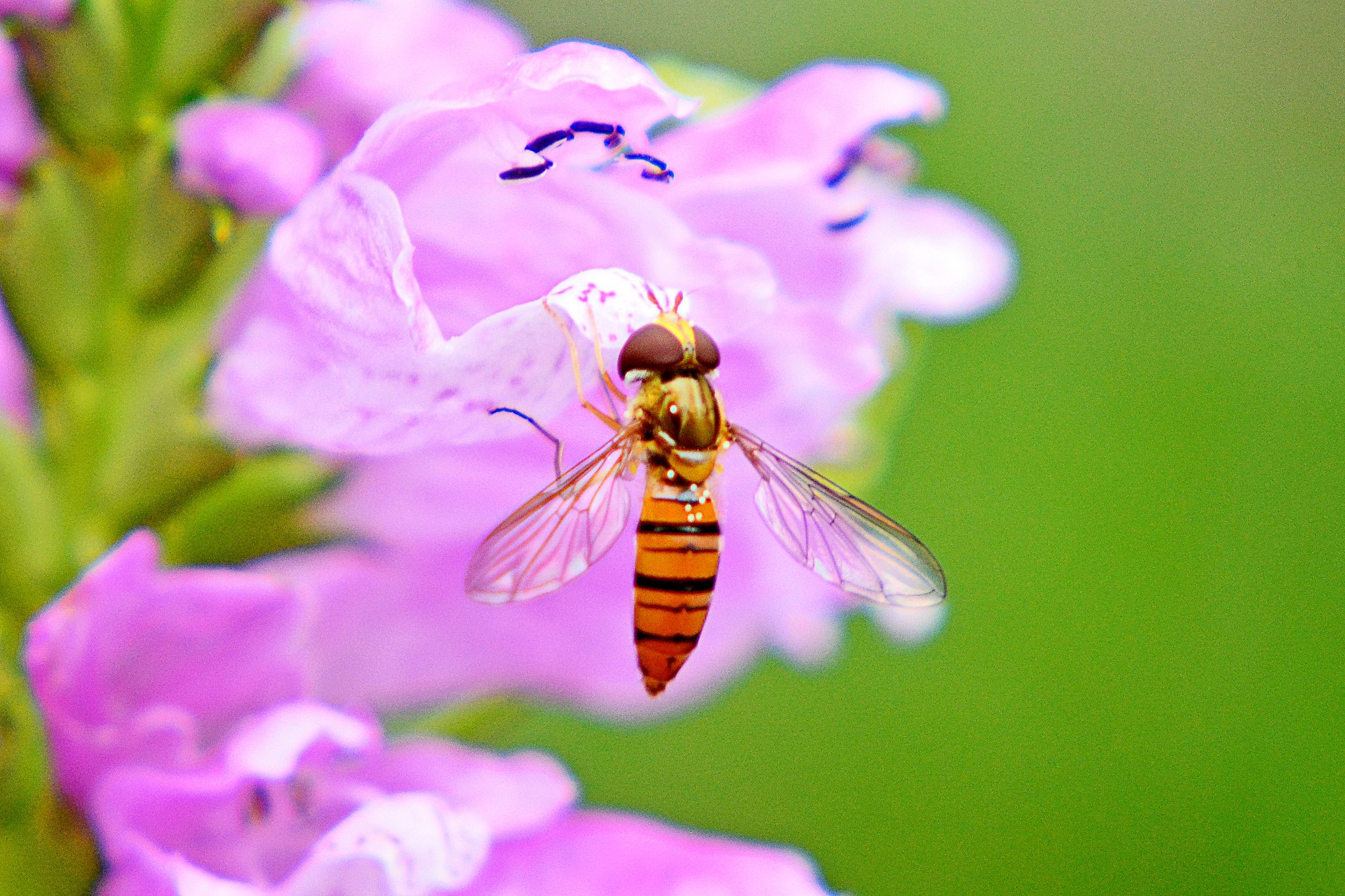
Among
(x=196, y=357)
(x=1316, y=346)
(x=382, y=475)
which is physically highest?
(x=196, y=357)

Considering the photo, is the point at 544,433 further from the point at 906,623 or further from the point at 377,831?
the point at 906,623

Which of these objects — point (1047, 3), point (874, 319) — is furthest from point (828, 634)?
→ point (1047, 3)

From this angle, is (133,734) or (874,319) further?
(874,319)

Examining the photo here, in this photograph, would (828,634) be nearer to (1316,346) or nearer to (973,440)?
(973,440)

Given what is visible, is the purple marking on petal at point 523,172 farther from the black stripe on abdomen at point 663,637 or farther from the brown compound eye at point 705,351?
the black stripe on abdomen at point 663,637

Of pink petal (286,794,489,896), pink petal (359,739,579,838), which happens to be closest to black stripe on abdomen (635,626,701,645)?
pink petal (359,739,579,838)

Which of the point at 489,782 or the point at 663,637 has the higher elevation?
the point at 663,637

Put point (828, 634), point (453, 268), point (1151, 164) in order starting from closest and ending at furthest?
point (453, 268)
point (828, 634)
point (1151, 164)

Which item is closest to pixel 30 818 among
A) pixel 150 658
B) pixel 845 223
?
pixel 150 658
